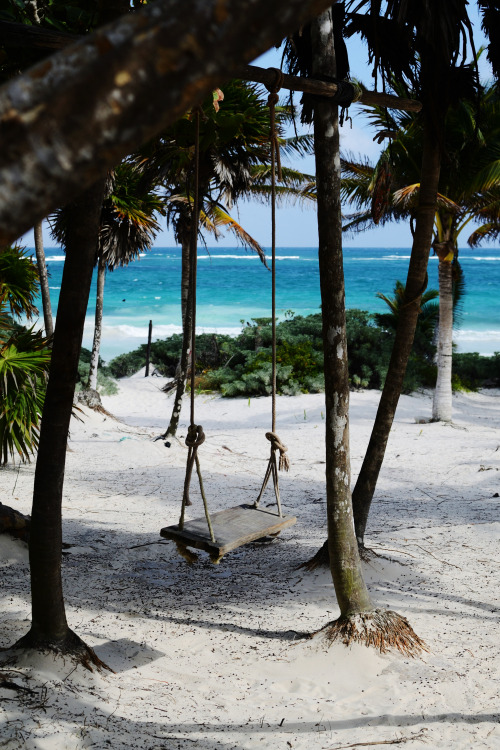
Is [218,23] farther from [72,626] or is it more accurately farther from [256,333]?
[256,333]

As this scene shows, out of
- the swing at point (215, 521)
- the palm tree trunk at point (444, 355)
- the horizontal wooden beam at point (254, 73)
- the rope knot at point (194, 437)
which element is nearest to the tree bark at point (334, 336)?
the horizontal wooden beam at point (254, 73)

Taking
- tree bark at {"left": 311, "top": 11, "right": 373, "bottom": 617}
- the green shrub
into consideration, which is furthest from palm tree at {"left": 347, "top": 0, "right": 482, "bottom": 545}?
the green shrub

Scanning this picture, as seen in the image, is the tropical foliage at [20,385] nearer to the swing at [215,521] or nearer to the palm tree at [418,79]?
the swing at [215,521]

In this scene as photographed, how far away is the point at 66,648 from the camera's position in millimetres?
3172

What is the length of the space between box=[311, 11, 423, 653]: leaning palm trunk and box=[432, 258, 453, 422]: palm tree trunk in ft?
27.7

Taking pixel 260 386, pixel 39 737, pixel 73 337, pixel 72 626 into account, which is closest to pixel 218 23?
pixel 73 337

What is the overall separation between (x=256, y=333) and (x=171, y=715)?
43.7 feet

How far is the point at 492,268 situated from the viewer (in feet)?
217

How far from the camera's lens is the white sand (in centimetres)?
281

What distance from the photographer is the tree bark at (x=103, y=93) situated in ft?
2.95

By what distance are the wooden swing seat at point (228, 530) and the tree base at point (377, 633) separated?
2.17 feet

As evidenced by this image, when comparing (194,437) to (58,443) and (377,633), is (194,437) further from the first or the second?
(377,633)

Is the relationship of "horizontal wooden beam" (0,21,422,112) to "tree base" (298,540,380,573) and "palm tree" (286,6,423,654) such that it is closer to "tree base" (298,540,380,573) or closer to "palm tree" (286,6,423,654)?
"palm tree" (286,6,423,654)

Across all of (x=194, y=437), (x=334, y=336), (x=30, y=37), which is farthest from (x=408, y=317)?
(x=30, y=37)
